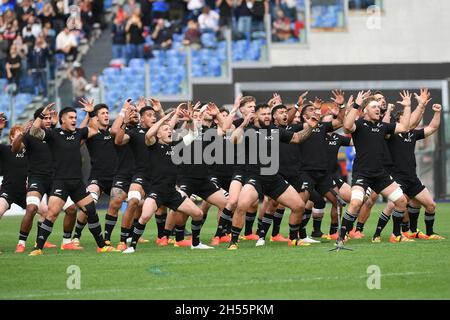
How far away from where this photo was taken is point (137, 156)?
62.2 ft

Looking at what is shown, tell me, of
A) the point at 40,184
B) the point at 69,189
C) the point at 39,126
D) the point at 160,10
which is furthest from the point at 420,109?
the point at 160,10

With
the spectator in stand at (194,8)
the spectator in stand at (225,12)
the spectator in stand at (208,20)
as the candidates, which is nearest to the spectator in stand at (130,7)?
the spectator in stand at (194,8)

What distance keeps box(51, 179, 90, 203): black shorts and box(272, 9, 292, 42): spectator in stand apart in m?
18.3

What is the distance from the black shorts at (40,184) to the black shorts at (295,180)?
4112 mm

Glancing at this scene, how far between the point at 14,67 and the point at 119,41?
346 centimetres

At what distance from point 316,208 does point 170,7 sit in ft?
55.8

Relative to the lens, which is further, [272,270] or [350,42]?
[350,42]

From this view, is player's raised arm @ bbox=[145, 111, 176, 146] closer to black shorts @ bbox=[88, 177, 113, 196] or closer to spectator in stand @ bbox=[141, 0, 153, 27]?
black shorts @ bbox=[88, 177, 113, 196]

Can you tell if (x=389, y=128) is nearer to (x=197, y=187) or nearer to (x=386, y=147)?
(x=386, y=147)

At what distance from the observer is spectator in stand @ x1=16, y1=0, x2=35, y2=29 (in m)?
37.2

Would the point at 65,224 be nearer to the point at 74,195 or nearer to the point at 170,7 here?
the point at 74,195

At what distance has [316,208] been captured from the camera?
21078 mm

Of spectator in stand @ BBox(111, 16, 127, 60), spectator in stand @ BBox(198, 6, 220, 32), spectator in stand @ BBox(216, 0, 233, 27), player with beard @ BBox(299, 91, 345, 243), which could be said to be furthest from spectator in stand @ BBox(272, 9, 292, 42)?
player with beard @ BBox(299, 91, 345, 243)
